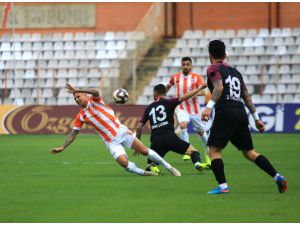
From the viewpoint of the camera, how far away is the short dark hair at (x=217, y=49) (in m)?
11.6

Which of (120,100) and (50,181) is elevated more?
(120,100)

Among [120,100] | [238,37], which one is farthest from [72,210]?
[238,37]

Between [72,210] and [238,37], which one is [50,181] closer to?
[72,210]

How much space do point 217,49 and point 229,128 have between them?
1.05 m

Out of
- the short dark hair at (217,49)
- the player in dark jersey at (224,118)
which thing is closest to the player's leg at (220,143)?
the player in dark jersey at (224,118)

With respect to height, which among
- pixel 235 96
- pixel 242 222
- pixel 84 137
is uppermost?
pixel 235 96

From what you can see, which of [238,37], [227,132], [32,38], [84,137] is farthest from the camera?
[32,38]

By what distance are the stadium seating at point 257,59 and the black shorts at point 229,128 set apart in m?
19.8

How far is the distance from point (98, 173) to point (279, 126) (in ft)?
48.1

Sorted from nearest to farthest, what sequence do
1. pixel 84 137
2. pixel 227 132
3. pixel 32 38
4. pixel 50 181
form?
1. pixel 227 132
2. pixel 50 181
3. pixel 84 137
4. pixel 32 38

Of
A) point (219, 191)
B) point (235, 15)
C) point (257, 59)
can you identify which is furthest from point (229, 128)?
point (235, 15)

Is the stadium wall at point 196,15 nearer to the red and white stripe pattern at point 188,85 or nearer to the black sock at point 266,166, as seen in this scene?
the red and white stripe pattern at point 188,85

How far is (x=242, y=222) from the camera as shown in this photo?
29.3ft

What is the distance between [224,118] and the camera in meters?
11.6
